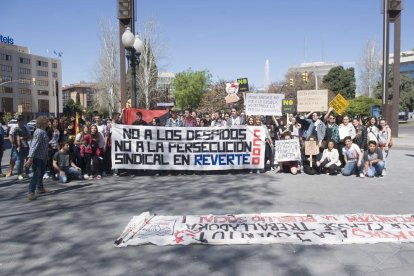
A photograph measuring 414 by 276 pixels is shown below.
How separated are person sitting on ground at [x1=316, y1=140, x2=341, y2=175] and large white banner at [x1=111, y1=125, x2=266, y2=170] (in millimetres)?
1662

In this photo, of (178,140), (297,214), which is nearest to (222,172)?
(178,140)

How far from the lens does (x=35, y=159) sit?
7859mm

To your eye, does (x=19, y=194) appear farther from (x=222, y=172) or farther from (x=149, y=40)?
(x=149, y=40)

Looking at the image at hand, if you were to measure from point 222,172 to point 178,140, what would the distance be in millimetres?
1573

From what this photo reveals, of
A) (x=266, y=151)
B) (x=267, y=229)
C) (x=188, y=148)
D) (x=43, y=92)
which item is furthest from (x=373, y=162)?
(x=43, y=92)

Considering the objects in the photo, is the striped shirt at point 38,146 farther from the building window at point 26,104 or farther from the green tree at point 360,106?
the building window at point 26,104

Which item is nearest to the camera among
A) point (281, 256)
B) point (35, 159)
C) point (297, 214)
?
point (281, 256)

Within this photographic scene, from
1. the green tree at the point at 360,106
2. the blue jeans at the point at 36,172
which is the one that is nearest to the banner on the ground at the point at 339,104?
the blue jeans at the point at 36,172

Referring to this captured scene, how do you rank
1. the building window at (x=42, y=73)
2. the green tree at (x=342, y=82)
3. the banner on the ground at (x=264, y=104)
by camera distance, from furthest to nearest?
1. the building window at (x=42, y=73)
2. the green tree at (x=342, y=82)
3. the banner on the ground at (x=264, y=104)

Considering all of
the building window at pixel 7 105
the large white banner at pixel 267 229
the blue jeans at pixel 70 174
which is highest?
the building window at pixel 7 105

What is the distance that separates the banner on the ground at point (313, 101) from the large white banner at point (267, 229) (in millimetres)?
8224

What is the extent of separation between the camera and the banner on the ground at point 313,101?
13.9 m

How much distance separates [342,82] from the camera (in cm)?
6425

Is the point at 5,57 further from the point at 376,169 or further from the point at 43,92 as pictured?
the point at 376,169
